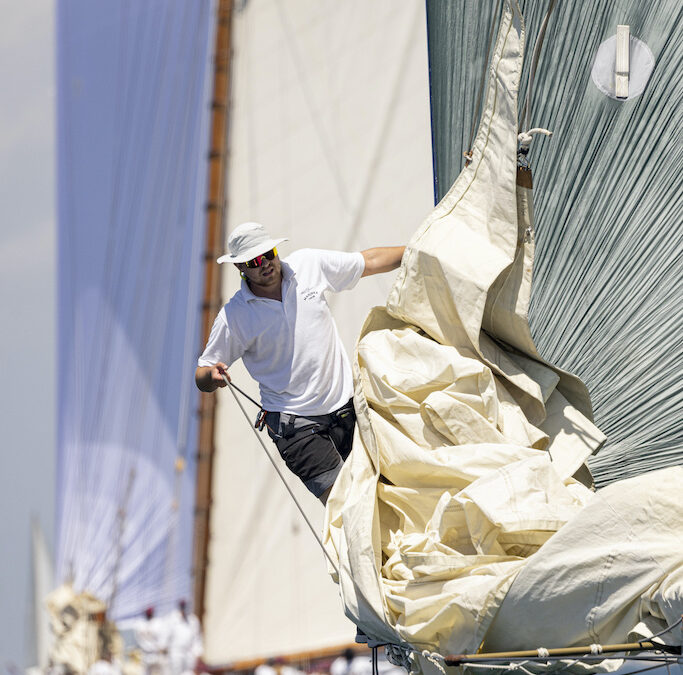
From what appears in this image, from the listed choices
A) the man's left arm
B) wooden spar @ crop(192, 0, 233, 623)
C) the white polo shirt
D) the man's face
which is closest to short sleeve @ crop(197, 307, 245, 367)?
the white polo shirt

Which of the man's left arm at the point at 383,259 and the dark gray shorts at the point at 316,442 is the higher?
the man's left arm at the point at 383,259

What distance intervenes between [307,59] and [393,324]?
4689mm

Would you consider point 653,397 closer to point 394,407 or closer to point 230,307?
point 394,407

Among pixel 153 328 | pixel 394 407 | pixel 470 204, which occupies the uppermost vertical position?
pixel 470 204

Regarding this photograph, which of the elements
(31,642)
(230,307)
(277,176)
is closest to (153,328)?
(277,176)

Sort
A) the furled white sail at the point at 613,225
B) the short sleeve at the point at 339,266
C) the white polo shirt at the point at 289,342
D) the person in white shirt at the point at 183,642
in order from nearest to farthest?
1. the furled white sail at the point at 613,225
2. the white polo shirt at the point at 289,342
3. the short sleeve at the point at 339,266
4. the person in white shirt at the point at 183,642

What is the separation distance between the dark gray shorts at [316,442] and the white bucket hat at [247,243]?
463 mm

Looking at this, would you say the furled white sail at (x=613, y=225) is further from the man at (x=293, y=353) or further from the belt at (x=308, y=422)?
the belt at (x=308, y=422)

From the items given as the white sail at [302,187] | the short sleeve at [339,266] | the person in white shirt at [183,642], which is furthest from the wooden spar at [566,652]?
the person in white shirt at [183,642]

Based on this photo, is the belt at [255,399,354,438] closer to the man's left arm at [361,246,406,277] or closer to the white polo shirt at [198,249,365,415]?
the white polo shirt at [198,249,365,415]

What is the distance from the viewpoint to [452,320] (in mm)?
3031

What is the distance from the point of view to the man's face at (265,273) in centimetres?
316

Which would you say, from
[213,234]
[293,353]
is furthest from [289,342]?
[213,234]

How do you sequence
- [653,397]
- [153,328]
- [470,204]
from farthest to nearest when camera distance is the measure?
[153,328] < [470,204] < [653,397]
